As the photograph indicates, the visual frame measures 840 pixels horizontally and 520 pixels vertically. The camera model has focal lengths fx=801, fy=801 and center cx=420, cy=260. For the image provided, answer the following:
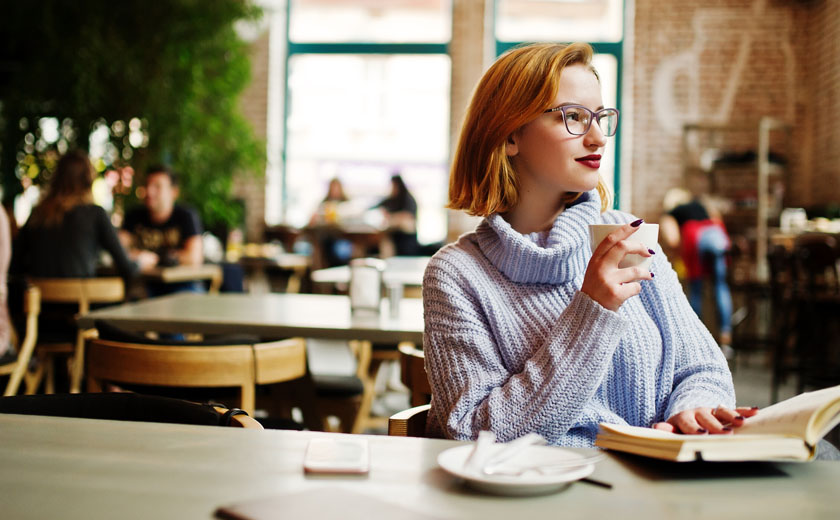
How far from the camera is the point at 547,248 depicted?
132 centimetres

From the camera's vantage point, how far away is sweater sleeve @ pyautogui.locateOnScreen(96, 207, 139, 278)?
383cm

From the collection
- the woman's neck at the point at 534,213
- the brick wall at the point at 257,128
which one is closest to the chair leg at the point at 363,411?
the woman's neck at the point at 534,213

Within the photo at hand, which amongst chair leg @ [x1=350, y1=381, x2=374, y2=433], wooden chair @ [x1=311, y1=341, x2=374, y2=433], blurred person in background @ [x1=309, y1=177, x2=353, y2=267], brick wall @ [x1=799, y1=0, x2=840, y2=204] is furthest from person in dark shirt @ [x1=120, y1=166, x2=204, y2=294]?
brick wall @ [x1=799, y1=0, x2=840, y2=204]

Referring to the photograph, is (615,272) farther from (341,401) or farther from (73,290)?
(73,290)

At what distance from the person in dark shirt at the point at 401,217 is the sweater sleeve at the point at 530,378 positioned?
620cm

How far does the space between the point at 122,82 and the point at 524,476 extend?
21.7ft

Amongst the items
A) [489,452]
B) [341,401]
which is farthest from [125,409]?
[341,401]

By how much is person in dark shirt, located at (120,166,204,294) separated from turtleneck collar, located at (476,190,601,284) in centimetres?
327

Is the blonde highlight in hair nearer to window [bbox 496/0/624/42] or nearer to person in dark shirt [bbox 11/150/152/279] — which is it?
person in dark shirt [bbox 11/150/152/279]

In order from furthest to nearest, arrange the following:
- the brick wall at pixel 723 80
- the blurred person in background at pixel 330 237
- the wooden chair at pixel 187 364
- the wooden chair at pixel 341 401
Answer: the brick wall at pixel 723 80 → the blurred person in background at pixel 330 237 → the wooden chair at pixel 341 401 → the wooden chair at pixel 187 364

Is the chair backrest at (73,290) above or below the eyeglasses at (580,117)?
below

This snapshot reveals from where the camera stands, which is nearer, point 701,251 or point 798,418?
point 798,418

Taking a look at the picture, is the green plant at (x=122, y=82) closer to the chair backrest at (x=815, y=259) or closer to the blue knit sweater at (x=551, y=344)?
the chair backrest at (x=815, y=259)

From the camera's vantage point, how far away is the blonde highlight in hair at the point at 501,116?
4.33 feet
